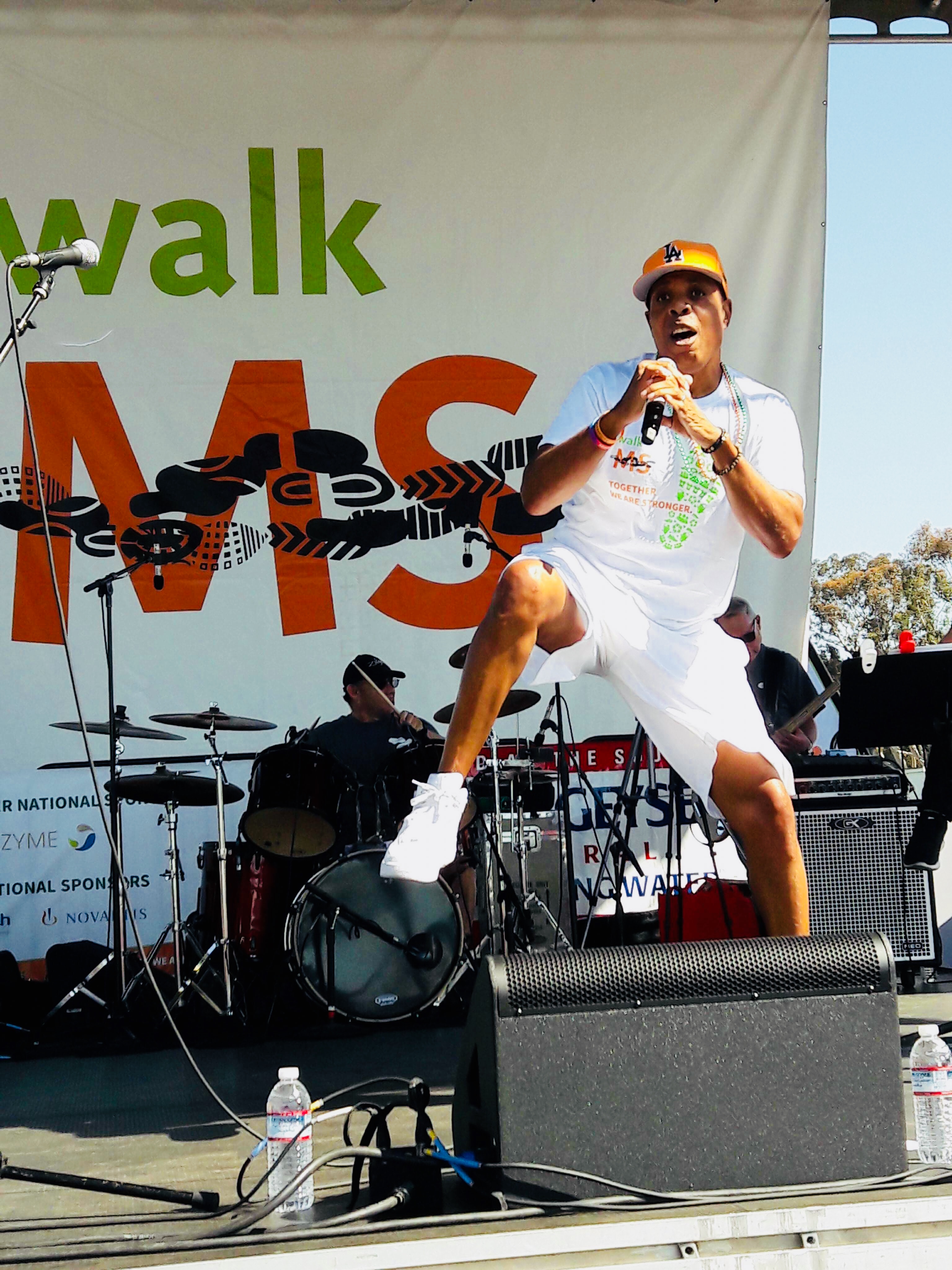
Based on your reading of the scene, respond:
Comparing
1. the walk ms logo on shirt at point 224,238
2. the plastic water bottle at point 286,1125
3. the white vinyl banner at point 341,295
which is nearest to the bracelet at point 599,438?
the plastic water bottle at point 286,1125

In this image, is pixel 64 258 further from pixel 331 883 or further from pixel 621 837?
pixel 621 837

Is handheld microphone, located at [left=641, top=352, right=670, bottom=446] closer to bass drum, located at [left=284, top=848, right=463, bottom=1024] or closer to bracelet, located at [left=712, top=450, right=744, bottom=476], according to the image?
bracelet, located at [left=712, top=450, right=744, bottom=476]

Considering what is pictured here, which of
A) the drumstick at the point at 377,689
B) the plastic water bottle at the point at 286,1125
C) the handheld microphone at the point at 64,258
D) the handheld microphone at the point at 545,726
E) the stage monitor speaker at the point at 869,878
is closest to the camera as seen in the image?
the plastic water bottle at the point at 286,1125

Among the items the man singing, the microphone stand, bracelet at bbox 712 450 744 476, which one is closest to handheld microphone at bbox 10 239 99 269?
the microphone stand

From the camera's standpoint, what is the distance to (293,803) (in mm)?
4855

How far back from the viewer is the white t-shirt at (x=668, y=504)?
305cm

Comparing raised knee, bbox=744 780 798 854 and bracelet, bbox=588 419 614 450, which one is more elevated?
bracelet, bbox=588 419 614 450

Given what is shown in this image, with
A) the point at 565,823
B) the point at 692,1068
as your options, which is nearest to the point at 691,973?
the point at 692,1068

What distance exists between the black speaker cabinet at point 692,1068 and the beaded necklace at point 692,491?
1238mm

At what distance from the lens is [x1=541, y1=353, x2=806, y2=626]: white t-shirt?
305 cm

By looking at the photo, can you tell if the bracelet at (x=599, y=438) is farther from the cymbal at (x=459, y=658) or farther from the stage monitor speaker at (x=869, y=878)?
the stage monitor speaker at (x=869, y=878)

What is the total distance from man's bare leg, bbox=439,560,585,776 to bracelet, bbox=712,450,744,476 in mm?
440

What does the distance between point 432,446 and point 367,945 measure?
2280mm

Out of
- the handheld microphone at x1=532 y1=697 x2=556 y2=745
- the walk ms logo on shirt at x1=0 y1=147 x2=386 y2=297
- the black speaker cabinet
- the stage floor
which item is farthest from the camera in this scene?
the walk ms logo on shirt at x1=0 y1=147 x2=386 y2=297
